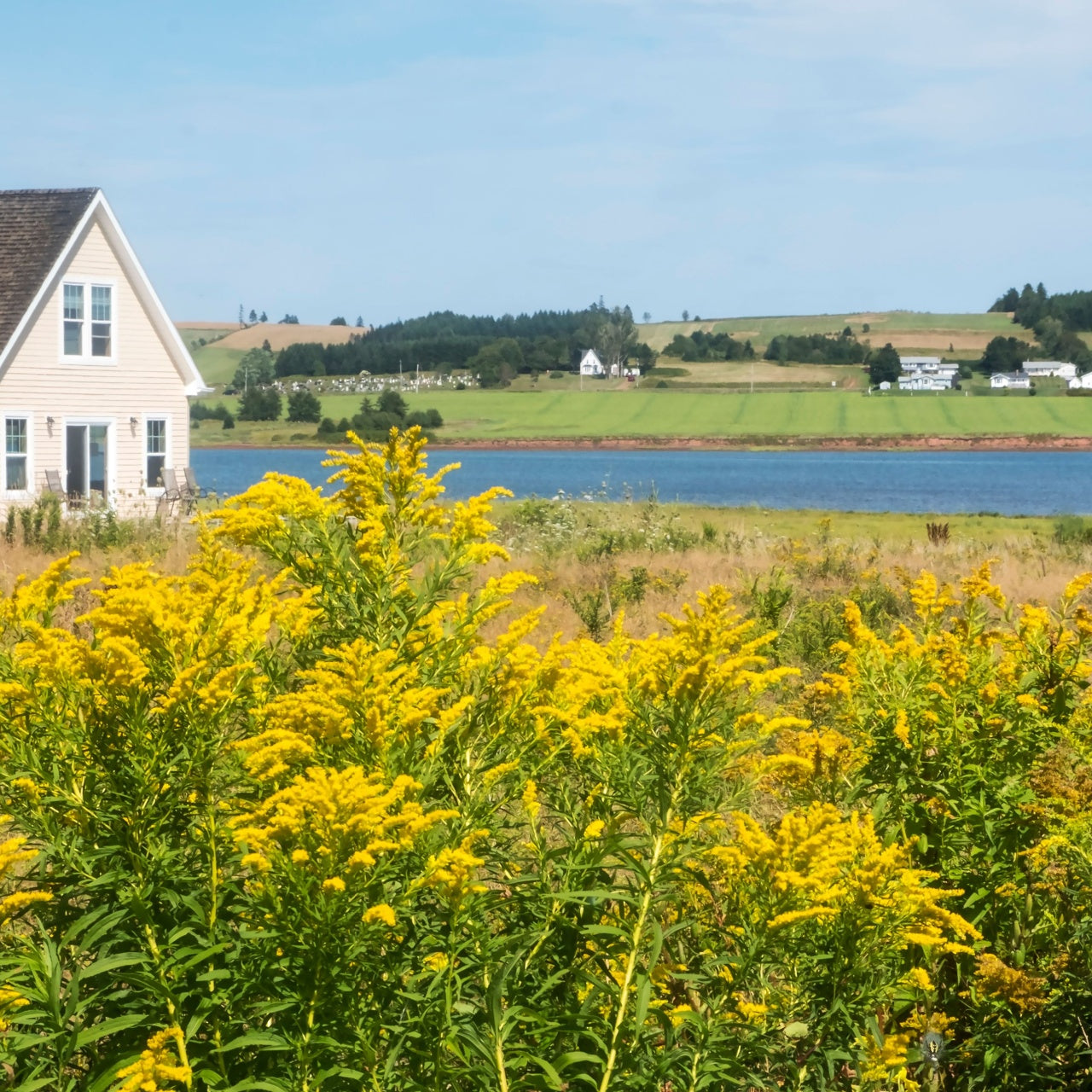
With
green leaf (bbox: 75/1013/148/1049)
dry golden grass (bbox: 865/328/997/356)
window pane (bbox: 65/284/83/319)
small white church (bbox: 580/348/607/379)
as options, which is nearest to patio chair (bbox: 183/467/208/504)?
window pane (bbox: 65/284/83/319)

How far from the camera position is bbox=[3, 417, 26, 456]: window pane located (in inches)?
1074

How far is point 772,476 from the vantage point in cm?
7675

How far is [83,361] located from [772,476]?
177ft

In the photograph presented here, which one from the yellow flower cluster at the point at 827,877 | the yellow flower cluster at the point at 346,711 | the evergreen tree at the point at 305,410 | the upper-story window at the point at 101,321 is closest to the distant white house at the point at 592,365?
the evergreen tree at the point at 305,410

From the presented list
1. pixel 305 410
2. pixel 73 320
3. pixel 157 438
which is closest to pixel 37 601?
pixel 73 320

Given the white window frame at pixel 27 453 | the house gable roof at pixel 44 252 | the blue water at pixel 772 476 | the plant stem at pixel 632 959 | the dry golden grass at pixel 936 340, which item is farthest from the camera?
the dry golden grass at pixel 936 340

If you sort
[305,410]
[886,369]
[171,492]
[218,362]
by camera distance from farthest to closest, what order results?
[218,362] < [886,369] < [305,410] < [171,492]

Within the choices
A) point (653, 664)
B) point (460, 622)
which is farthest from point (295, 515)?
point (653, 664)

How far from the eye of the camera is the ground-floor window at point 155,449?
2966cm

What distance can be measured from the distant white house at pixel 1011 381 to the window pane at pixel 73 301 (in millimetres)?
130374

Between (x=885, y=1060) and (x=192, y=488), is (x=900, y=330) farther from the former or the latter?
(x=885, y=1060)

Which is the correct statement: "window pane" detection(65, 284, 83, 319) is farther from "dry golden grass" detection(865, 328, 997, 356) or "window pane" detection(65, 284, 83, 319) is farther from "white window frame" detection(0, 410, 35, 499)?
"dry golden grass" detection(865, 328, 997, 356)

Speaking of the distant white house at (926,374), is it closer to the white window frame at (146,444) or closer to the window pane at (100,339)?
the white window frame at (146,444)

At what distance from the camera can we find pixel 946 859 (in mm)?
3959
